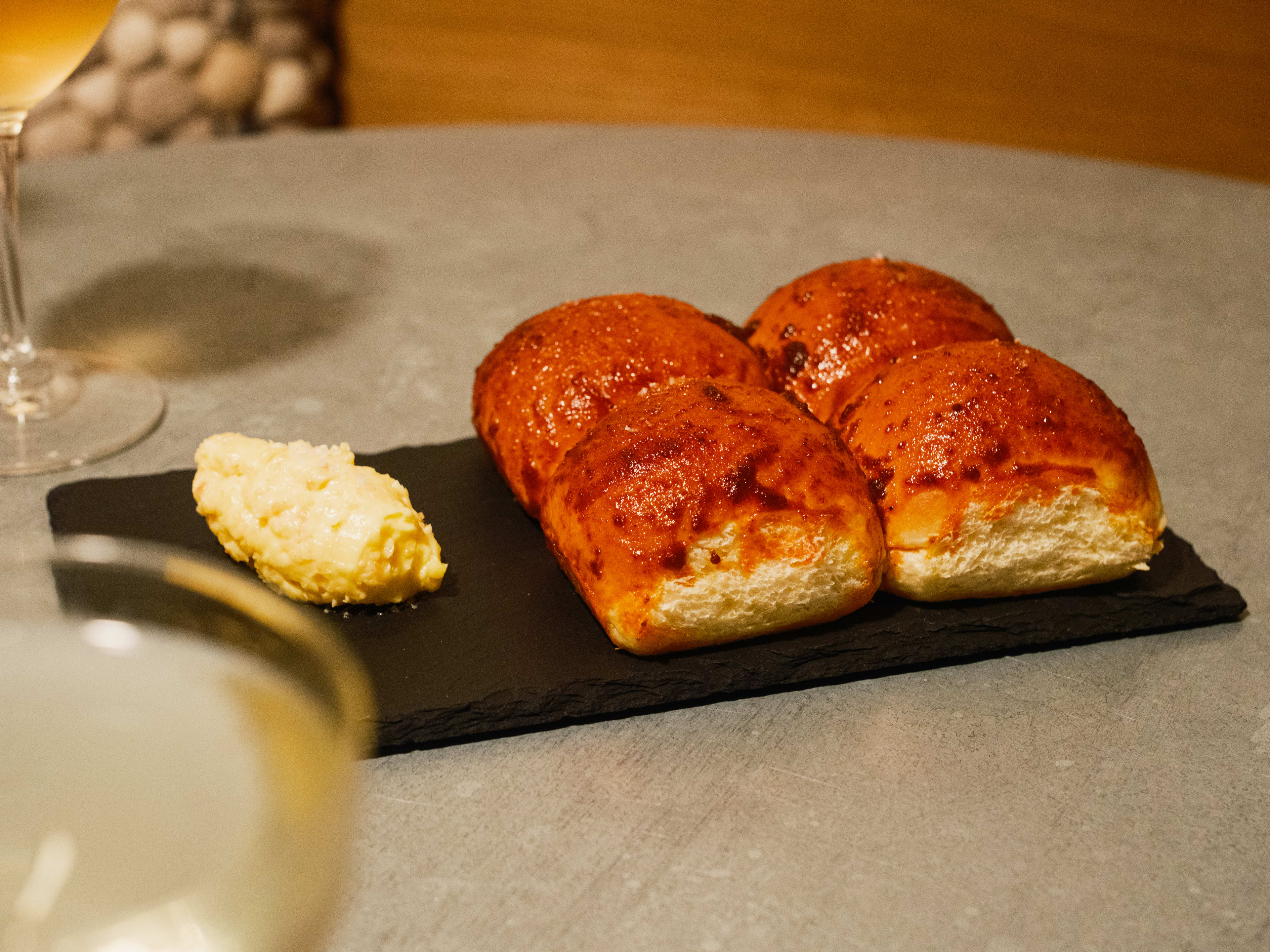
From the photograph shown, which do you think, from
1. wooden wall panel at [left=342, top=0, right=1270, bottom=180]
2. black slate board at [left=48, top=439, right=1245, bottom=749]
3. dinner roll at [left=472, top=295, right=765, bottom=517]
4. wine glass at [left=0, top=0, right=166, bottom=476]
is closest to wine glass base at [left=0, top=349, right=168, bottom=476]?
wine glass at [left=0, top=0, right=166, bottom=476]

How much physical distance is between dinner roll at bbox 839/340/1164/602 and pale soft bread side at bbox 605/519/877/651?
6cm

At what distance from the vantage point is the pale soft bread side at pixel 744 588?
0.84m

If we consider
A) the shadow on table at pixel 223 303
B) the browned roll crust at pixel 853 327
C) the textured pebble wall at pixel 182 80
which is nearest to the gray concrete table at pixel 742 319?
the shadow on table at pixel 223 303

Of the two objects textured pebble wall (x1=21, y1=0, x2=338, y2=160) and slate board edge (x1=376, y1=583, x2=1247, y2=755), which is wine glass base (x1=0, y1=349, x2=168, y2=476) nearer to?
slate board edge (x1=376, y1=583, x2=1247, y2=755)

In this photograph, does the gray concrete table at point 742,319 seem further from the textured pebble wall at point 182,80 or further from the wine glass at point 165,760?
the textured pebble wall at point 182,80

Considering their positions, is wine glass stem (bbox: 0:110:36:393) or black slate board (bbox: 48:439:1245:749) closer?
black slate board (bbox: 48:439:1245:749)

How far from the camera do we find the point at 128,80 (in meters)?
2.73

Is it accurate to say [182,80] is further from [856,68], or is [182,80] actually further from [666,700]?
[666,700]

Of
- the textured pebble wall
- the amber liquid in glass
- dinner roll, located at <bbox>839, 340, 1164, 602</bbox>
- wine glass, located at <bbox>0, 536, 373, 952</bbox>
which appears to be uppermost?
the amber liquid in glass

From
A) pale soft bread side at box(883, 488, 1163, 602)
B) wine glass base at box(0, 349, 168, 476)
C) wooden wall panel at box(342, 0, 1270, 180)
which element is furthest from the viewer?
wooden wall panel at box(342, 0, 1270, 180)

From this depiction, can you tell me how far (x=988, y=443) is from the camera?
0.91 meters

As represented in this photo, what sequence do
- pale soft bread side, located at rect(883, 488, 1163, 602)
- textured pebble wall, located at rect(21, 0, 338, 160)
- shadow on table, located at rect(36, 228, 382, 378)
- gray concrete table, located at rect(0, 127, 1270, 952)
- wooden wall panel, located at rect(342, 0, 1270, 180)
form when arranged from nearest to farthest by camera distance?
gray concrete table, located at rect(0, 127, 1270, 952), pale soft bread side, located at rect(883, 488, 1163, 602), shadow on table, located at rect(36, 228, 382, 378), textured pebble wall, located at rect(21, 0, 338, 160), wooden wall panel, located at rect(342, 0, 1270, 180)

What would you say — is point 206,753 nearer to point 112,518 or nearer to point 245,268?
point 112,518

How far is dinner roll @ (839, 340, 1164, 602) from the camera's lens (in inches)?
35.6
